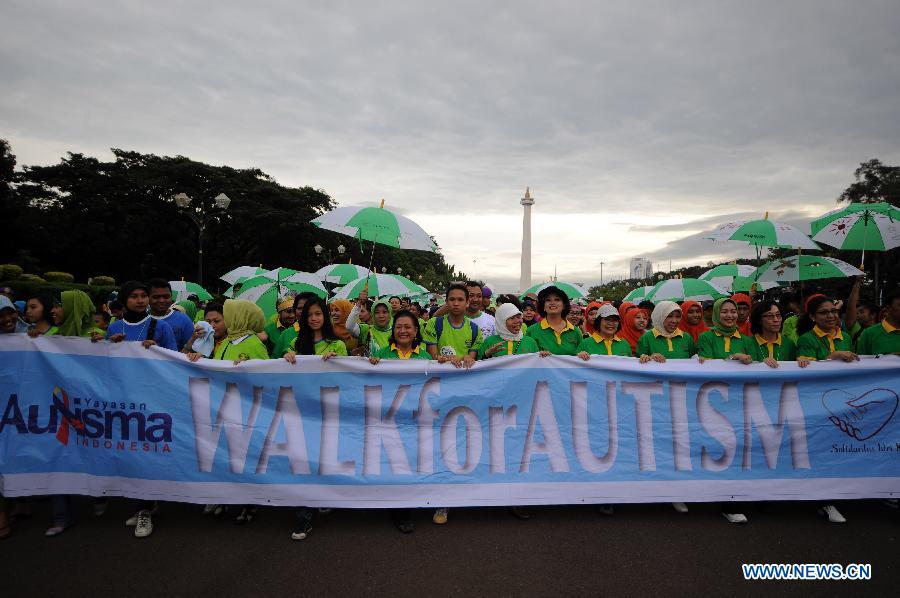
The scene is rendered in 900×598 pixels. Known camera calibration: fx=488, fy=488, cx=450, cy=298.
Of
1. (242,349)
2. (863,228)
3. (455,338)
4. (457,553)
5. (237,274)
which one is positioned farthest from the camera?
(237,274)

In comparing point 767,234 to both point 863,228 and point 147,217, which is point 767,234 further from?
point 147,217

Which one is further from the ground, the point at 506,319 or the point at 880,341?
the point at 506,319

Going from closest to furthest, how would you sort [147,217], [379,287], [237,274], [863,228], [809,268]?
[863,228] → [809,268] → [379,287] → [237,274] → [147,217]

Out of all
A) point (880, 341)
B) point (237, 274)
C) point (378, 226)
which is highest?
point (237, 274)

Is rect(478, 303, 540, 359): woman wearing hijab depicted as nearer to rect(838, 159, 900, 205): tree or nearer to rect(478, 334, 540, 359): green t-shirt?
rect(478, 334, 540, 359): green t-shirt

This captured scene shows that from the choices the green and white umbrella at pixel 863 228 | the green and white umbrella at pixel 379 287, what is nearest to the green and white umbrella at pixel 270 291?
the green and white umbrella at pixel 379 287

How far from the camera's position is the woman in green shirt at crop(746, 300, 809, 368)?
4285mm

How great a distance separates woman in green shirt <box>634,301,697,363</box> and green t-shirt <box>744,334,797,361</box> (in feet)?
1.55

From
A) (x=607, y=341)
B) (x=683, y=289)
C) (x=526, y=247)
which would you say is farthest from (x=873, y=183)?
(x=607, y=341)

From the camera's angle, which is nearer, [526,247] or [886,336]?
[886,336]

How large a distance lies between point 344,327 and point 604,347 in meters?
2.86

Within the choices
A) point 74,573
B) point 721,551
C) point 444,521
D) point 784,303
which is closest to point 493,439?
point 444,521

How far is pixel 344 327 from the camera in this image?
18.3ft

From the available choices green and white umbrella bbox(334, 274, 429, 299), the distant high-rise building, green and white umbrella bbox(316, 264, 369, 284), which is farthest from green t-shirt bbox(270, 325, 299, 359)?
the distant high-rise building
